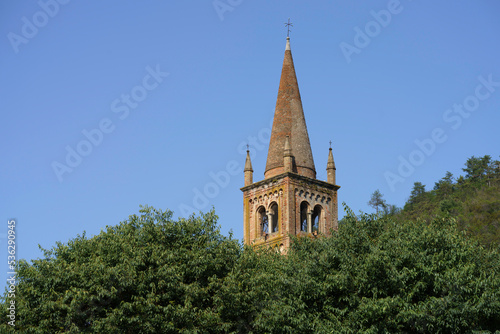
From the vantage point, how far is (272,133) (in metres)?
55.0

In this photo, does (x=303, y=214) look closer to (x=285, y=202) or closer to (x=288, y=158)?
(x=285, y=202)

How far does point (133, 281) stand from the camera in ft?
102

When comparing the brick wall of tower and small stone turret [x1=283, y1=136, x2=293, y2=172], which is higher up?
small stone turret [x1=283, y1=136, x2=293, y2=172]

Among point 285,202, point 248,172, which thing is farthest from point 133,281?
point 248,172

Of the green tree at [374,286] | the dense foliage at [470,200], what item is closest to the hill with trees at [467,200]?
the dense foliage at [470,200]

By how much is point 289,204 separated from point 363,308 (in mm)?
23387

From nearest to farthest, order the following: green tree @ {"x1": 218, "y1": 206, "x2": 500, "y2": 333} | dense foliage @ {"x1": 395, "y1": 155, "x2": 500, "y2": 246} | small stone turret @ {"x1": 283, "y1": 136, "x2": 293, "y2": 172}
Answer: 1. green tree @ {"x1": 218, "y1": 206, "x2": 500, "y2": 333}
2. small stone turret @ {"x1": 283, "y1": 136, "x2": 293, "y2": 172}
3. dense foliage @ {"x1": 395, "y1": 155, "x2": 500, "y2": 246}

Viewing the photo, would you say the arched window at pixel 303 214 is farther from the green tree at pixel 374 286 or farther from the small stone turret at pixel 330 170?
the green tree at pixel 374 286

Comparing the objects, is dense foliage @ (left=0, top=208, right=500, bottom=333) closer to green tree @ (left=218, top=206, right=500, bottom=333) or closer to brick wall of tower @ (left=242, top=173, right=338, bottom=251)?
green tree @ (left=218, top=206, right=500, bottom=333)

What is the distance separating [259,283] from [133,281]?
608 centimetres

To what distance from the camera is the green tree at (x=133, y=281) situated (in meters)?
30.4

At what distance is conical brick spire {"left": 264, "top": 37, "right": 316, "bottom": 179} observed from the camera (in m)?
53.6

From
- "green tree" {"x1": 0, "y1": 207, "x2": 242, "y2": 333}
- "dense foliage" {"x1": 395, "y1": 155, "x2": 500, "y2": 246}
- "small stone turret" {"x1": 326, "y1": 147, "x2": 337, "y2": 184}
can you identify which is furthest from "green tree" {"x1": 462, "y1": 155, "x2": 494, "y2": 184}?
"green tree" {"x1": 0, "y1": 207, "x2": 242, "y2": 333}

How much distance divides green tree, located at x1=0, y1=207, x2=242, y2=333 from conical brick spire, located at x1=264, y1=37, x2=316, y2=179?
1931cm
